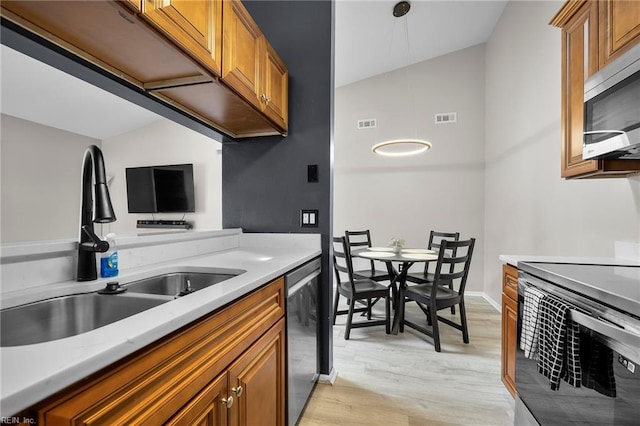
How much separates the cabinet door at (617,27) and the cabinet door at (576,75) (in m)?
0.06

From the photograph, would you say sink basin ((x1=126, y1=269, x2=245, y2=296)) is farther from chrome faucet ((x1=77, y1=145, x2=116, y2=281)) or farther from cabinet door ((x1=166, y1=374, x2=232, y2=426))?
cabinet door ((x1=166, y1=374, x2=232, y2=426))

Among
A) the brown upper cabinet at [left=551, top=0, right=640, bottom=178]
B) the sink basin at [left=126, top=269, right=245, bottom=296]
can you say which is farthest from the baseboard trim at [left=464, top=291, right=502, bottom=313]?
the sink basin at [left=126, top=269, right=245, bottom=296]

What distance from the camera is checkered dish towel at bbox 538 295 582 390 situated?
1052 mm

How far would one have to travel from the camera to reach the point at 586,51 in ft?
5.06

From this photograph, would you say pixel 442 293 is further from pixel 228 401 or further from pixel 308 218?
pixel 228 401

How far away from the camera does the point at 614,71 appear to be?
1.27 m

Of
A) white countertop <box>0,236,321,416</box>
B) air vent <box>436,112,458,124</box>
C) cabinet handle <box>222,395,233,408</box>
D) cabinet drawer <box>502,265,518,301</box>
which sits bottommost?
cabinet handle <box>222,395,233,408</box>

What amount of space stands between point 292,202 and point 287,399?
1207 millimetres

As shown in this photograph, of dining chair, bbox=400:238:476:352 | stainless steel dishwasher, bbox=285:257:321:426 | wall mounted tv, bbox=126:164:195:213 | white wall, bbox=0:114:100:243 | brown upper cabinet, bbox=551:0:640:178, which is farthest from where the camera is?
dining chair, bbox=400:238:476:352

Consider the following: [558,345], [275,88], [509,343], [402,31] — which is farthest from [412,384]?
[402,31]

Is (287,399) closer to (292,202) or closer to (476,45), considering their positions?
(292,202)

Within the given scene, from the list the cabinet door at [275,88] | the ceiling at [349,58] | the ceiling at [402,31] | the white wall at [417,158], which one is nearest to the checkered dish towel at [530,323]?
the cabinet door at [275,88]

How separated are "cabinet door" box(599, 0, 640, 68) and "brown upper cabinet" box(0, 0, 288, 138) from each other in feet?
5.78

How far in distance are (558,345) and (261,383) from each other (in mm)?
1157
